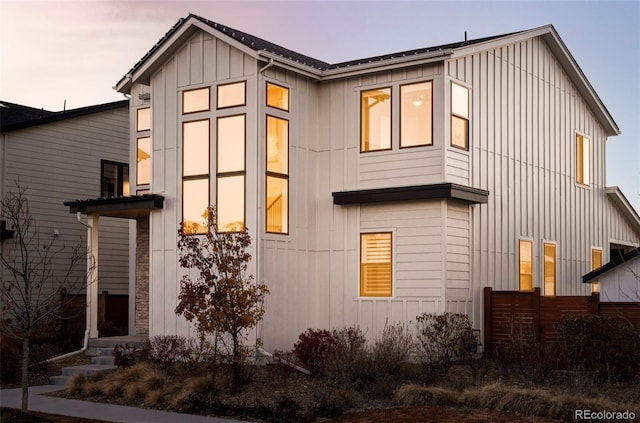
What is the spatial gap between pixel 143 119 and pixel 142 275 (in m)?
4.42

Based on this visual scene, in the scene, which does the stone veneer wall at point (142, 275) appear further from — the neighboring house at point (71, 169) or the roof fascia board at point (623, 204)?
the roof fascia board at point (623, 204)

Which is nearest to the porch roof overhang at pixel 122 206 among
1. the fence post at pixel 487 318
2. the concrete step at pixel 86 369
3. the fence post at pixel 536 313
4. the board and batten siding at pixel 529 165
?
the concrete step at pixel 86 369

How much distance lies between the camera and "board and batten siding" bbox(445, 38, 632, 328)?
68.4 ft

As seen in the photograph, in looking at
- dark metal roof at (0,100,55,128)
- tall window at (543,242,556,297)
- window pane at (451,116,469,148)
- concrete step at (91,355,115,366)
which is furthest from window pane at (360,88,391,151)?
dark metal roof at (0,100,55,128)

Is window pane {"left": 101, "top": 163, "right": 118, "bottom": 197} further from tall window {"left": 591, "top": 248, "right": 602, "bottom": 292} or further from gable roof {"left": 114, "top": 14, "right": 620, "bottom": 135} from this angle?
tall window {"left": 591, "top": 248, "right": 602, "bottom": 292}

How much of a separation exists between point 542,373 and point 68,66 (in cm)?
1732

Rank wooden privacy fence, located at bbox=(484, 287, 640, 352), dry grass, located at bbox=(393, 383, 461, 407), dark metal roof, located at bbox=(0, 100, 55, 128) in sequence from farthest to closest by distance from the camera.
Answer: dark metal roof, located at bbox=(0, 100, 55, 128), wooden privacy fence, located at bbox=(484, 287, 640, 352), dry grass, located at bbox=(393, 383, 461, 407)

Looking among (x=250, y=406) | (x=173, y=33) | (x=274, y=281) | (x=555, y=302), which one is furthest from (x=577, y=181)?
(x=250, y=406)

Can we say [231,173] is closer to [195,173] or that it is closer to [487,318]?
[195,173]

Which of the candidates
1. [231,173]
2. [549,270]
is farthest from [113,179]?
[549,270]

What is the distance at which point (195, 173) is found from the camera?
20.4 m

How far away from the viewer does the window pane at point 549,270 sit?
23.4 meters

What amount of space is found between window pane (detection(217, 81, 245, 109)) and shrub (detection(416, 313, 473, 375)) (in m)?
6.48

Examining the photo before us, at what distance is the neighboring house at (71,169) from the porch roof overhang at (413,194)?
9.36 metres
